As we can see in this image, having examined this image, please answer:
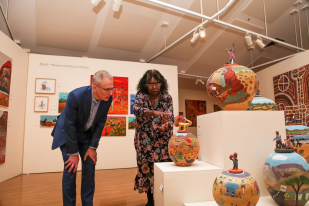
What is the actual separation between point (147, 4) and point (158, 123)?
14.5 ft

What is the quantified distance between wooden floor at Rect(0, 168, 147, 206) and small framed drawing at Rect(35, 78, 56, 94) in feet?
7.54

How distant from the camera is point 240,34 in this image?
749 cm

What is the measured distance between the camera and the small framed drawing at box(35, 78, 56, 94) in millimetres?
5926

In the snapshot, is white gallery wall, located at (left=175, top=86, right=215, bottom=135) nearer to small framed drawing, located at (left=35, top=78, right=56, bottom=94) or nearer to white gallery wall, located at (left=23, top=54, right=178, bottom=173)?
white gallery wall, located at (left=23, top=54, right=178, bottom=173)

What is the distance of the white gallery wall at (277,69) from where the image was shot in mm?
6371

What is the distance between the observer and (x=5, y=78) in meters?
4.79

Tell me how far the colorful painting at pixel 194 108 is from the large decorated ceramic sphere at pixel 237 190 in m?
10.4

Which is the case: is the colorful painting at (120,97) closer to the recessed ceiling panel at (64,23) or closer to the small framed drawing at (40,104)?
the recessed ceiling panel at (64,23)

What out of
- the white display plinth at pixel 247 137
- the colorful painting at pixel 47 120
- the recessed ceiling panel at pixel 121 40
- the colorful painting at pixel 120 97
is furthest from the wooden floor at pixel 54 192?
the recessed ceiling panel at pixel 121 40

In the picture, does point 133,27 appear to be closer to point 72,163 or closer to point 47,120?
point 47,120

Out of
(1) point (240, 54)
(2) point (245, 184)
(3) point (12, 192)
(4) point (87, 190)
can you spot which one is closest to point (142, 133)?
(4) point (87, 190)

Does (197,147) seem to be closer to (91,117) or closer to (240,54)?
(91,117)

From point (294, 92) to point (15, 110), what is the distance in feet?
25.7

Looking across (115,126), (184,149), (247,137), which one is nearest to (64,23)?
(115,126)
